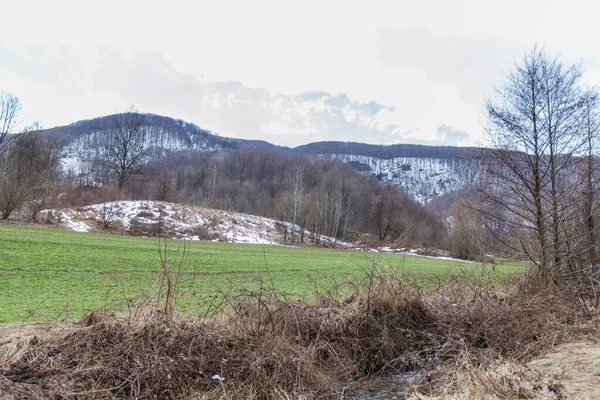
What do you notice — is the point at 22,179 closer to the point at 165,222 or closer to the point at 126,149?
the point at 165,222

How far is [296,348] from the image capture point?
16.4 feet

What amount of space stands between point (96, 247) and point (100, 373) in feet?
48.6

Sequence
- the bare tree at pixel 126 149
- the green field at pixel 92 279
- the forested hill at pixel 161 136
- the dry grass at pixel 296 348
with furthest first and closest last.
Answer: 1. the forested hill at pixel 161 136
2. the bare tree at pixel 126 149
3. the green field at pixel 92 279
4. the dry grass at pixel 296 348

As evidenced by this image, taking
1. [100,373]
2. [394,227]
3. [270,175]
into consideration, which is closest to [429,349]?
[100,373]

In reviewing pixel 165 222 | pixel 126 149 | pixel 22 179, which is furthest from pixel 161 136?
pixel 22 179

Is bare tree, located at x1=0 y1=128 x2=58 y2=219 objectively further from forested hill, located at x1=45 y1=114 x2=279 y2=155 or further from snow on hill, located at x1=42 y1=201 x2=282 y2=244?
forested hill, located at x1=45 y1=114 x2=279 y2=155

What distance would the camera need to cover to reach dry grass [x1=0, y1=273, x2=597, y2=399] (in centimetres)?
382

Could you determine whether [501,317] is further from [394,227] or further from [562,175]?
[394,227]

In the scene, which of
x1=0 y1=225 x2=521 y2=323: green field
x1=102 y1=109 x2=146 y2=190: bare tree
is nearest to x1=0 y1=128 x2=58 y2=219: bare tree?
x1=102 y1=109 x2=146 y2=190: bare tree

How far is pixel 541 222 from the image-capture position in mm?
10070

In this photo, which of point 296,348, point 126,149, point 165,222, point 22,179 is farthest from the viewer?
point 126,149

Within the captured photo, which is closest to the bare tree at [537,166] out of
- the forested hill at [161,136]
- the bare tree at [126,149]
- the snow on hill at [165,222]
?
the snow on hill at [165,222]

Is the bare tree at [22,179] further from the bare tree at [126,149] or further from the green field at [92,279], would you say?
the green field at [92,279]

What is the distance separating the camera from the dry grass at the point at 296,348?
3.82 metres
